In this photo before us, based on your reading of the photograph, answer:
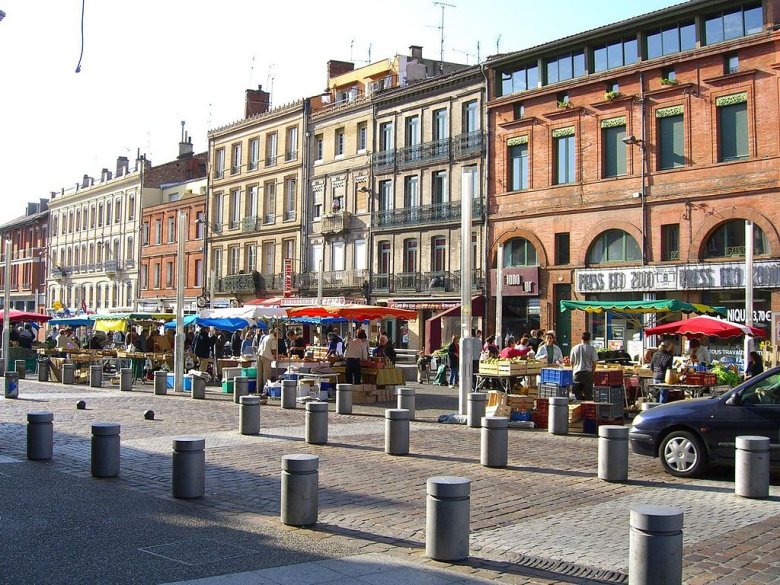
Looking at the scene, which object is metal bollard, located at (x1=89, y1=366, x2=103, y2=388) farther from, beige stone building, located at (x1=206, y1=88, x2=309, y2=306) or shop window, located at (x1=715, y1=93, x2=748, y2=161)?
shop window, located at (x1=715, y1=93, x2=748, y2=161)

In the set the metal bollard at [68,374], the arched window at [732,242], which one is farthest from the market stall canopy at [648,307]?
the metal bollard at [68,374]

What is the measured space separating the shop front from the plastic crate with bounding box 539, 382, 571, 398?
17560 millimetres

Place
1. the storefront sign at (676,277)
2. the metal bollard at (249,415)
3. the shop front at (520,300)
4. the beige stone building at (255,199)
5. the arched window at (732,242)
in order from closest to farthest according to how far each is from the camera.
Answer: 1. the metal bollard at (249,415)
2. the storefront sign at (676,277)
3. the arched window at (732,242)
4. the shop front at (520,300)
5. the beige stone building at (255,199)

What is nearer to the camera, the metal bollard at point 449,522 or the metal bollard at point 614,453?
the metal bollard at point 449,522

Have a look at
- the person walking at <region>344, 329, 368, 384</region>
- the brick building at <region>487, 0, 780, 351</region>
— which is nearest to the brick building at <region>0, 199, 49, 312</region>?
the brick building at <region>487, 0, 780, 351</region>

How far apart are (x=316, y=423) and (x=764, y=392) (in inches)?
251

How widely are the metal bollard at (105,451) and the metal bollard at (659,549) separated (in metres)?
6.76

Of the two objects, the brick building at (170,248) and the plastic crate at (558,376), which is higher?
the brick building at (170,248)

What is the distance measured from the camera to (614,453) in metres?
10.5

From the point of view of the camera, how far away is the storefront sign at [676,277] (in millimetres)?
27344

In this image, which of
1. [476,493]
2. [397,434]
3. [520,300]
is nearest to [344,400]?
[397,434]

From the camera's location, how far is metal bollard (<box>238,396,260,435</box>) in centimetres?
1438

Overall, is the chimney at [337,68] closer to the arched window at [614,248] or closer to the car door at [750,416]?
the arched window at [614,248]

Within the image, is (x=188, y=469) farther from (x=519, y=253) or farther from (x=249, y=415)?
(x=519, y=253)
